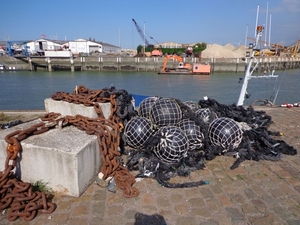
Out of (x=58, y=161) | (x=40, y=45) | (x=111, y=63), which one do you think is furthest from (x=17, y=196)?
(x=40, y=45)

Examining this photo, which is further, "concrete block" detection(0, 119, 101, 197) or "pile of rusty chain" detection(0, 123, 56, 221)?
"concrete block" detection(0, 119, 101, 197)

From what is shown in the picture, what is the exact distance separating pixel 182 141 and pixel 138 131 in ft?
2.94

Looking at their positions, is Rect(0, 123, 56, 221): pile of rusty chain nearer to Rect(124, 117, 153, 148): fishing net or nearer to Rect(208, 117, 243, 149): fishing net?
Rect(124, 117, 153, 148): fishing net

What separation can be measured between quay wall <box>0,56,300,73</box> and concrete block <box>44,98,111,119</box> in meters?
43.3

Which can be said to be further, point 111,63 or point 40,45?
point 40,45

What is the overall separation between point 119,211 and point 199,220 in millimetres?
980

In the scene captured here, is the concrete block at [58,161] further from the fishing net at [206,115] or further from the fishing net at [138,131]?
the fishing net at [206,115]

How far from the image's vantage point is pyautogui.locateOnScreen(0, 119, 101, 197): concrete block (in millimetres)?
2928

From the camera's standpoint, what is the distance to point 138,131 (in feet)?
14.0

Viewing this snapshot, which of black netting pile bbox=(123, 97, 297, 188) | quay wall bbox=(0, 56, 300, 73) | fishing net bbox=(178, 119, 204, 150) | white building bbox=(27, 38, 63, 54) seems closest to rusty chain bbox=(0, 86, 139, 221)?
black netting pile bbox=(123, 97, 297, 188)

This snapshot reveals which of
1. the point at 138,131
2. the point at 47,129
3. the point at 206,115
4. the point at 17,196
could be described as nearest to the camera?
the point at 17,196

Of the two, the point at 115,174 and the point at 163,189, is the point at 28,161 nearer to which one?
the point at 115,174

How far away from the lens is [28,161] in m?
3.07

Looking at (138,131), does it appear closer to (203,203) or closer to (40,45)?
(203,203)
